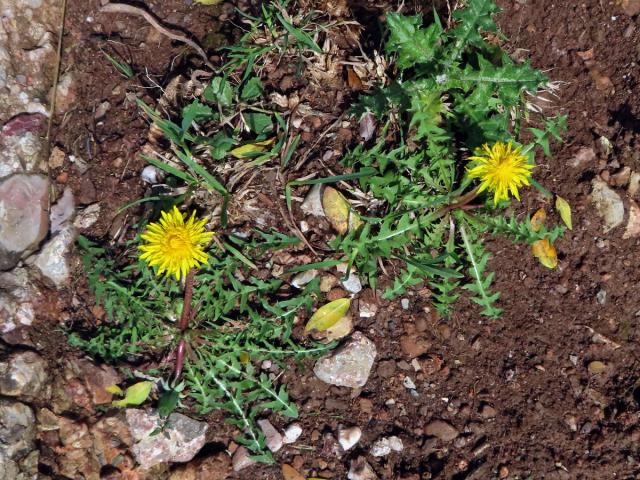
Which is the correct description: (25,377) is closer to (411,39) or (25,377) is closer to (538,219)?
(411,39)

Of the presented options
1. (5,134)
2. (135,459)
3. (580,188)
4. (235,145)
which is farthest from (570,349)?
(5,134)

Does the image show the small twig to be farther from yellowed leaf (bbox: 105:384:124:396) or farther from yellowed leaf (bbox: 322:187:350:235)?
yellowed leaf (bbox: 105:384:124:396)

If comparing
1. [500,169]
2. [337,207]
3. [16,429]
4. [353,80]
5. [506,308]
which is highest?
[500,169]

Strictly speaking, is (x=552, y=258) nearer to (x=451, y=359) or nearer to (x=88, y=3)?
(x=451, y=359)

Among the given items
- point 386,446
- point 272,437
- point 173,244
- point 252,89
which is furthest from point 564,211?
point 173,244

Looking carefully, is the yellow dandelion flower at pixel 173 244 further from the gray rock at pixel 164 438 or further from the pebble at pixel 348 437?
the pebble at pixel 348 437

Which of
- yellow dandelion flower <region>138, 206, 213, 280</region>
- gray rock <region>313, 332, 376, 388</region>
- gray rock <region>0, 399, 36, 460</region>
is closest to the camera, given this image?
yellow dandelion flower <region>138, 206, 213, 280</region>

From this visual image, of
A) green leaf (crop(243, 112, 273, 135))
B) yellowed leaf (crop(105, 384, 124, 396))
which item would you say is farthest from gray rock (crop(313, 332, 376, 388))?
green leaf (crop(243, 112, 273, 135))
